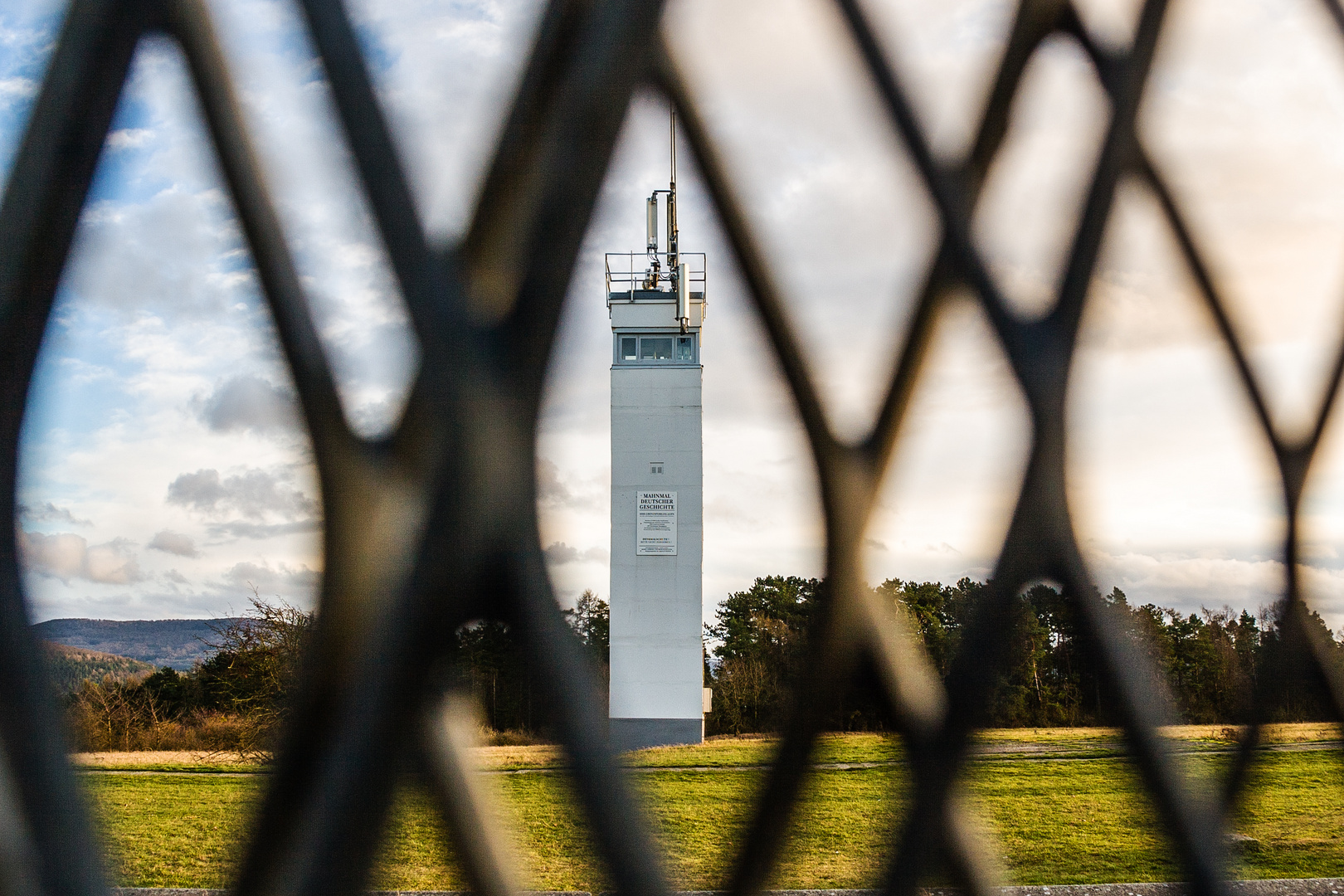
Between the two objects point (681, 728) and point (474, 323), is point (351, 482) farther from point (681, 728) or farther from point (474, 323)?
point (681, 728)

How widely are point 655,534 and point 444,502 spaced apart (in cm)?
2376

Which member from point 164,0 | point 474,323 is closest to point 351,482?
point 474,323

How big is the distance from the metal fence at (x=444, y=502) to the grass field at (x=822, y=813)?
3 centimetres

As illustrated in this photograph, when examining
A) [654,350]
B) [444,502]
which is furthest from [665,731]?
[444,502]

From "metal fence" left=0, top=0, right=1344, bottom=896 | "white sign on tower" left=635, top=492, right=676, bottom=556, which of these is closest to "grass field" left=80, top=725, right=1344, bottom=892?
"metal fence" left=0, top=0, right=1344, bottom=896

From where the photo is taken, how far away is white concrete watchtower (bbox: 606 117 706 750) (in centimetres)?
2411

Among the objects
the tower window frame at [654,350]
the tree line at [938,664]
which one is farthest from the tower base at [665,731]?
the tree line at [938,664]

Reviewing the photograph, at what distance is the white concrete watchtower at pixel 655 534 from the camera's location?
949 inches

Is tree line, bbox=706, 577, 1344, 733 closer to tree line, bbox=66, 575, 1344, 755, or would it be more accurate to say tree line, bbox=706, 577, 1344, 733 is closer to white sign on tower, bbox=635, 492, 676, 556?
tree line, bbox=66, 575, 1344, 755

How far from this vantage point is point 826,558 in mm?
787

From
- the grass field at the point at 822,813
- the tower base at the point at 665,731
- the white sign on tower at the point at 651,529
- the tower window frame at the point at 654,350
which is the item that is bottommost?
the tower base at the point at 665,731

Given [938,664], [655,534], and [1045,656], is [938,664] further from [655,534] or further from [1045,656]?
[655,534]

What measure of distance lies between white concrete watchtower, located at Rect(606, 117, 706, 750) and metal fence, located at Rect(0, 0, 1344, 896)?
76.2ft

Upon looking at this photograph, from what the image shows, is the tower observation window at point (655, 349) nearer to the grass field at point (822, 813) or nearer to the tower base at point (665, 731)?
the tower base at point (665, 731)
